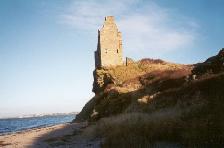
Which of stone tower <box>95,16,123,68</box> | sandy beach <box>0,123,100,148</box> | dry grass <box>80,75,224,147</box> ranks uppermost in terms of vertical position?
stone tower <box>95,16,123,68</box>

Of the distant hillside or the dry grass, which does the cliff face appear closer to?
the distant hillside

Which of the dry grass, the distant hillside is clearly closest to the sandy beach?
the distant hillside

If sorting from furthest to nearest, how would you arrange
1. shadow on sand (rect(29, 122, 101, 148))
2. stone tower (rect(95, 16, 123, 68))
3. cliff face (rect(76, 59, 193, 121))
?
stone tower (rect(95, 16, 123, 68)) < cliff face (rect(76, 59, 193, 121)) < shadow on sand (rect(29, 122, 101, 148))

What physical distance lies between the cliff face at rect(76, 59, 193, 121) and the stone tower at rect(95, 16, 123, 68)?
1357mm

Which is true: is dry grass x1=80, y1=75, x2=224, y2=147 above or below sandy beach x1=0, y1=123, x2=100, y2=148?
above

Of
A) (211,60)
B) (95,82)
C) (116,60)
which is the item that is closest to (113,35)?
(116,60)

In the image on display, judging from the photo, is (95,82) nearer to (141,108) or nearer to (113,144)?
(141,108)

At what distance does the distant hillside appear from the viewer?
47.6 feet

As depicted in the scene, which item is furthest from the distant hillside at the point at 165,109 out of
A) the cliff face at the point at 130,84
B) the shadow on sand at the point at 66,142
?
the shadow on sand at the point at 66,142

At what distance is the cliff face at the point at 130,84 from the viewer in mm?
33938

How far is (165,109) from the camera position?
78.0 ft

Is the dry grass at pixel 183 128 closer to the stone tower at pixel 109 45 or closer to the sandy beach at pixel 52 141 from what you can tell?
the sandy beach at pixel 52 141

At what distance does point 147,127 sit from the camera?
17406 millimetres

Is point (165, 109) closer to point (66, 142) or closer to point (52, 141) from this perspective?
point (66, 142)
